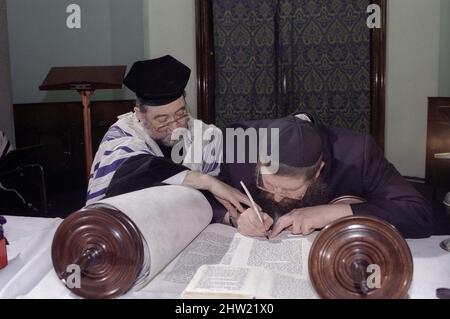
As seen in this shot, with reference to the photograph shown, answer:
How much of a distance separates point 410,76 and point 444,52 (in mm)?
522

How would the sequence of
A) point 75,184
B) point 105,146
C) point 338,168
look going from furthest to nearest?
1. point 75,184
2. point 105,146
3. point 338,168

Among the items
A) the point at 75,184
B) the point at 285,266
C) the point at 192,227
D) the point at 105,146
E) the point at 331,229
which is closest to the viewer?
the point at 331,229

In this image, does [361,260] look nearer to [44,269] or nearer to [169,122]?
[44,269]

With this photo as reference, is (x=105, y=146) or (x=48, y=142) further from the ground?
(x=105, y=146)

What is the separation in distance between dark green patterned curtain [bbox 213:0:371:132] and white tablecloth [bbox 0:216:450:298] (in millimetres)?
5707

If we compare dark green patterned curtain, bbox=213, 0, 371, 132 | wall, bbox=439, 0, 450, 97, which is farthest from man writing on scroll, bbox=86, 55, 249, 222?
wall, bbox=439, 0, 450, 97

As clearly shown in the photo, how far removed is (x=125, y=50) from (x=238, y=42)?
68.5 inches

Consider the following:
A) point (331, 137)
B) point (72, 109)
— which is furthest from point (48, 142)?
point (331, 137)

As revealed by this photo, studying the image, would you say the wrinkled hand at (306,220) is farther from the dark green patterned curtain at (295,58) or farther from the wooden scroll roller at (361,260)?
the dark green patterned curtain at (295,58)

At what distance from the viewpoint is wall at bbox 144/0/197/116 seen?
755cm

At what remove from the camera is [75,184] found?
7.11 m

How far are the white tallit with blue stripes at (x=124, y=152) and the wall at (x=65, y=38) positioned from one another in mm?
5202

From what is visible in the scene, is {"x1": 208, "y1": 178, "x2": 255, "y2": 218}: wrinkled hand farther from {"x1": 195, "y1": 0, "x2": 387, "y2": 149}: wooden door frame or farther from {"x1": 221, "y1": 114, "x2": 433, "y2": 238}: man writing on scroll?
{"x1": 195, "y1": 0, "x2": 387, "y2": 149}: wooden door frame
